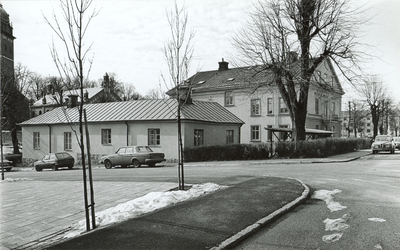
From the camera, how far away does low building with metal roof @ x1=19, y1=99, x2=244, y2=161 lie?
2872 cm

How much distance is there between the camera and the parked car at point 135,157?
2381 centimetres

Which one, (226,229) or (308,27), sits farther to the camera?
(308,27)

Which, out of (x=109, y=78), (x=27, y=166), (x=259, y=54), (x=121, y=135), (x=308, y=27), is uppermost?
(x=109, y=78)

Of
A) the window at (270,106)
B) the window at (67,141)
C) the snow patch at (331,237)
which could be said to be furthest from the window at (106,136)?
the snow patch at (331,237)

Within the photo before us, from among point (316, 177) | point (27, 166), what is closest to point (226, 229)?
point (316, 177)

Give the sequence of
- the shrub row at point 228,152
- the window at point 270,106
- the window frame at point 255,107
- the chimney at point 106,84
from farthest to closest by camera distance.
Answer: the chimney at point 106,84, the window frame at point 255,107, the window at point 270,106, the shrub row at point 228,152

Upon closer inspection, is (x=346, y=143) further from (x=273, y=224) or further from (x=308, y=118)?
Result: (x=273, y=224)

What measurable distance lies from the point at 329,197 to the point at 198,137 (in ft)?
68.6

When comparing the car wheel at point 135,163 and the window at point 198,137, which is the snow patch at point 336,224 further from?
the window at point 198,137

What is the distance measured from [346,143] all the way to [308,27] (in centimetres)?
1356

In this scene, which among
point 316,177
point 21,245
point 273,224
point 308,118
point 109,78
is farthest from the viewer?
point 109,78

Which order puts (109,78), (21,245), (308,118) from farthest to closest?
(109,78) → (308,118) → (21,245)

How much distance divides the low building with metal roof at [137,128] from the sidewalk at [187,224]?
19.0m

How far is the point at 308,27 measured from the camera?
80.3 feet
